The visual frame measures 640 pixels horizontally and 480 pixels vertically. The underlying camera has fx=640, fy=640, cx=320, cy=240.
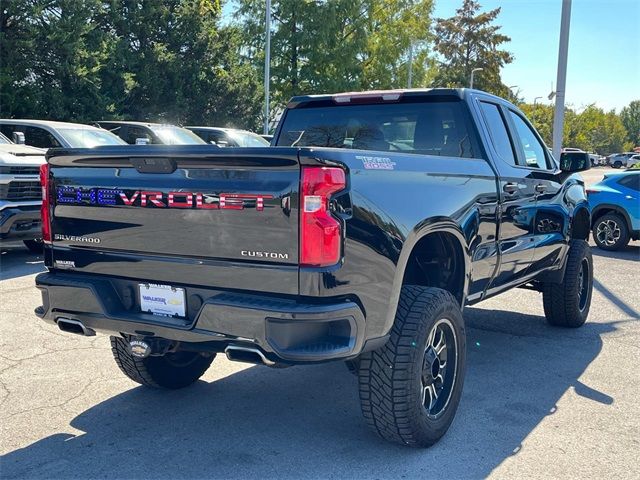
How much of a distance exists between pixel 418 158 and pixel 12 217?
20.2 feet

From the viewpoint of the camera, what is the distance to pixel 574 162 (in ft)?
18.7

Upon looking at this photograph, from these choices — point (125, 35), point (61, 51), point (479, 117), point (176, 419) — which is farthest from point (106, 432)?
point (125, 35)

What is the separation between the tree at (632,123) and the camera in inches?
4395

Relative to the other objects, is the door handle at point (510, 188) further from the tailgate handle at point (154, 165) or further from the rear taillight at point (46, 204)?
the rear taillight at point (46, 204)

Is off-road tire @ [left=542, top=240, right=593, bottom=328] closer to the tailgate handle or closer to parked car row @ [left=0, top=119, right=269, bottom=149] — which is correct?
the tailgate handle

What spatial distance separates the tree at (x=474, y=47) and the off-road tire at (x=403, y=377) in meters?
55.5

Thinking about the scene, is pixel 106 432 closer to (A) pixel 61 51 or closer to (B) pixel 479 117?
(B) pixel 479 117

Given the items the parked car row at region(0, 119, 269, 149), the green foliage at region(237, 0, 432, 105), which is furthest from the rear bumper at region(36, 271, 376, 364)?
the green foliage at region(237, 0, 432, 105)

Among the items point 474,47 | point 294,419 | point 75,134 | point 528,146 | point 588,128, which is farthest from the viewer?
point 588,128

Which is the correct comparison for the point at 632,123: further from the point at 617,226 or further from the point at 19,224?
the point at 19,224

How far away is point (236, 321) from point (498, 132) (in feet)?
9.30

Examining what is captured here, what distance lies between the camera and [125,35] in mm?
25281

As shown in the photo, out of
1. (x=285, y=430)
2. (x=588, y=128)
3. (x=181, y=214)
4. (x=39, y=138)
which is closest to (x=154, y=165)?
(x=181, y=214)

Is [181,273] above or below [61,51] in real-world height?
below
